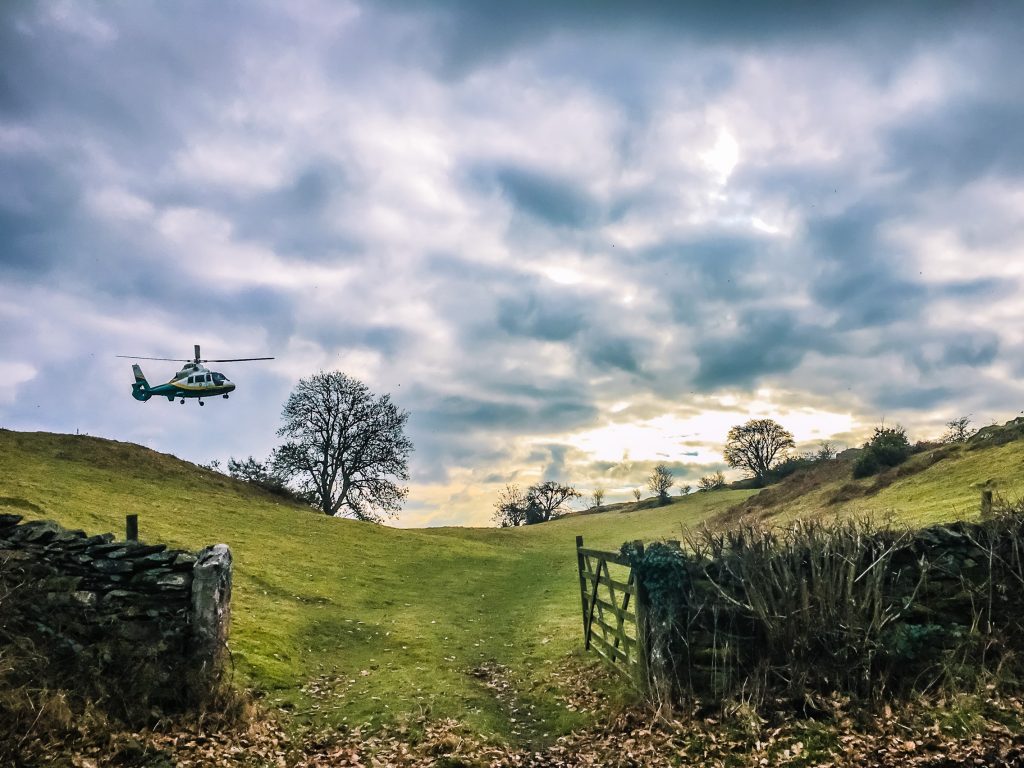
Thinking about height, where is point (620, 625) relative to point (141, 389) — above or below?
below

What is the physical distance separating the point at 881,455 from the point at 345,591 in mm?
37325

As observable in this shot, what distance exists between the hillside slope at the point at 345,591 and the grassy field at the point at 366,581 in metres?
0.08

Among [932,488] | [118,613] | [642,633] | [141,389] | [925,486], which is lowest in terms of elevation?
[642,633]

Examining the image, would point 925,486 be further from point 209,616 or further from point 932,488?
point 209,616

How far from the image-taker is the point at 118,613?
40.9ft

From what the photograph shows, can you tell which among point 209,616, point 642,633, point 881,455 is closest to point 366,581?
point 209,616

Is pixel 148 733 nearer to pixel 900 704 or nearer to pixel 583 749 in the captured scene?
pixel 583 749

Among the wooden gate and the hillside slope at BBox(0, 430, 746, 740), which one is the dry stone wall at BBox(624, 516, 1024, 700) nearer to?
the wooden gate

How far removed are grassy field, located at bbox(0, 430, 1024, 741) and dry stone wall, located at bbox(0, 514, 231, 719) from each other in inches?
100

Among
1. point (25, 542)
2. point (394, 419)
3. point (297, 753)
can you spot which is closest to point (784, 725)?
point (297, 753)

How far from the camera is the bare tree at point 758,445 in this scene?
290 feet

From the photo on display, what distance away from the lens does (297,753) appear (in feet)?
38.5

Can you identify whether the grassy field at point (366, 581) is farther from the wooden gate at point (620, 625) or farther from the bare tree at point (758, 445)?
the bare tree at point (758, 445)

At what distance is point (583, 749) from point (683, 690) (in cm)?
205
